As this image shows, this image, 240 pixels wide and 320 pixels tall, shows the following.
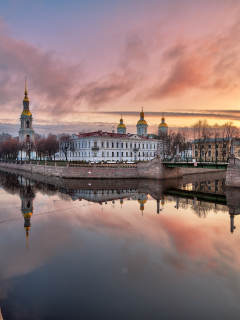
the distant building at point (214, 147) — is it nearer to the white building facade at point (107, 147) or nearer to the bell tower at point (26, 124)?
the white building facade at point (107, 147)

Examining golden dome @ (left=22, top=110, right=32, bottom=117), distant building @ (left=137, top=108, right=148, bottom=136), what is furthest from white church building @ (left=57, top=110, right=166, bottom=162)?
golden dome @ (left=22, top=110, right=32, bottom=117)

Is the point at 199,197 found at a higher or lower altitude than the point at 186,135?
lower

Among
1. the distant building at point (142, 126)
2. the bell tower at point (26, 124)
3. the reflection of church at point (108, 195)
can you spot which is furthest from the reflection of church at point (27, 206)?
the bell tower at point (26, 124)

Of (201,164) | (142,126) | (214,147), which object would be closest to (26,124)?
(142,126)

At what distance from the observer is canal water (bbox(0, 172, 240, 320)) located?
346 inches

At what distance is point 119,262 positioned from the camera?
12062 mm

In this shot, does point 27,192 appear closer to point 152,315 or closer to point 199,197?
point 199,197

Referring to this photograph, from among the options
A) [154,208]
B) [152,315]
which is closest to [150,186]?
[154,208]

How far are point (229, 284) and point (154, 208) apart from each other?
44.5 ft

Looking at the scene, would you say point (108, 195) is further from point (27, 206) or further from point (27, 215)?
point (27, 215)

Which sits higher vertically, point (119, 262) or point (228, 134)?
point (228, 134)

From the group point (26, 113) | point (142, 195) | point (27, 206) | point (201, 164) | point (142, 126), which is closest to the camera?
point (27, 206)

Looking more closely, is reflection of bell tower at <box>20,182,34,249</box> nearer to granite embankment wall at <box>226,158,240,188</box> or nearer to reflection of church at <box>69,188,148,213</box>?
reflection of church at <box>69,188,148,213</box>

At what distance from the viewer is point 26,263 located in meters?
11.9
